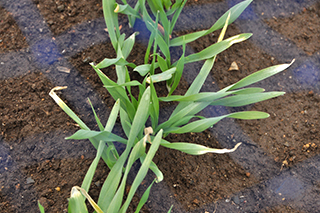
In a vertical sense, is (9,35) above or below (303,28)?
above

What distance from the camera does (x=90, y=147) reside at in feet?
3.37

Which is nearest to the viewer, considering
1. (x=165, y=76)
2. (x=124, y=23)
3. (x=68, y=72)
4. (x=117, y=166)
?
(x=117, y=166)

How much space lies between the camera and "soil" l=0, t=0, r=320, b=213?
966 mm

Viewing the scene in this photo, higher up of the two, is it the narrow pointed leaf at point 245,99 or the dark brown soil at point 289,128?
the narrow pointed leaf at point 245,99

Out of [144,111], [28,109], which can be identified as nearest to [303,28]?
[144,111]

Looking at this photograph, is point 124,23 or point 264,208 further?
point 124,23

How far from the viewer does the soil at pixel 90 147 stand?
38.0 inches

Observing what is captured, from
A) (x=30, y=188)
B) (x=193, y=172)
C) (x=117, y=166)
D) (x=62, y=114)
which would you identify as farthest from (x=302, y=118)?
(x=30, y=188)

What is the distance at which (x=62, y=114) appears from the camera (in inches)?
42.4

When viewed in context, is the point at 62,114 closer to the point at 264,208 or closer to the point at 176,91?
the point at 176,91

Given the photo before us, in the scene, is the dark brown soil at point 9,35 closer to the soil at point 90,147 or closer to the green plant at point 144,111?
the soil at point 90,147

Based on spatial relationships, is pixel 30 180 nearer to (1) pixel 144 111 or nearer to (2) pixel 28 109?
(2) pixel 28 109

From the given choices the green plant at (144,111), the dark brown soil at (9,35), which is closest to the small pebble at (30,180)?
the green plant at (144,111)

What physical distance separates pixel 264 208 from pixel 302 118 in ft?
1.48
